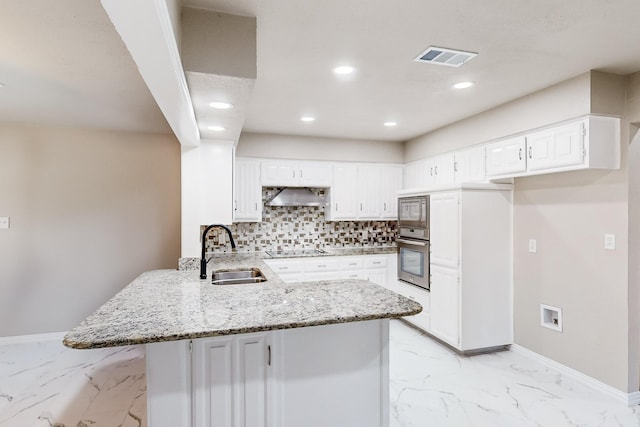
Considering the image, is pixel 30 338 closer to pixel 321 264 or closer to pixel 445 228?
pixel 321 264

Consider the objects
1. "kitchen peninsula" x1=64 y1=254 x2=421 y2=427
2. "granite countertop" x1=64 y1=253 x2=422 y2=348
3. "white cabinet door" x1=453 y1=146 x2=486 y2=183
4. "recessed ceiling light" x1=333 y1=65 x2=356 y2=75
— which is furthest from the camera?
"white cabinet door" x1=453 y1=146 x2=486 y2=183

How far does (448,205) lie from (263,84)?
83.7 inches

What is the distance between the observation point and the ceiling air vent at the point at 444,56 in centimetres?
222

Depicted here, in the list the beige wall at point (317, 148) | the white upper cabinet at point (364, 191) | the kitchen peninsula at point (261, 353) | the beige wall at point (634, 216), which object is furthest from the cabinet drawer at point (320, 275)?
the beige wall at point (634, 216)

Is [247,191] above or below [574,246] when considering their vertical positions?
above

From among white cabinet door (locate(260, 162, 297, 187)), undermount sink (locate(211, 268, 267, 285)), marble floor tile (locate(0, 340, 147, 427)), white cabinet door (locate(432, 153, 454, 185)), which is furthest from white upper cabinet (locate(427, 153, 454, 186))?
marble floor tile (locate(0, 340, 147, 427))

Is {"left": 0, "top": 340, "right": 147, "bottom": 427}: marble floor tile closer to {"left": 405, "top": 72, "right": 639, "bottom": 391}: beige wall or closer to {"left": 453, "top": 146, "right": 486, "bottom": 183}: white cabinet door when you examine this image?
{"left": 405, "top": 72, "right": 639, "bottom": 391}: beige wall

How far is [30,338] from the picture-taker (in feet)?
12.4

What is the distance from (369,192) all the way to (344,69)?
2534 millimetres

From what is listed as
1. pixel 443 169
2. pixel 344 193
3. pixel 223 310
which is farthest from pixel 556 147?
pixel 223 310

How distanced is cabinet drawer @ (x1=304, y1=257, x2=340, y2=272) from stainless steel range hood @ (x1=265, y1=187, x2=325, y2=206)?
75cm

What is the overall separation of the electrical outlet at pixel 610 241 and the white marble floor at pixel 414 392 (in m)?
1.13

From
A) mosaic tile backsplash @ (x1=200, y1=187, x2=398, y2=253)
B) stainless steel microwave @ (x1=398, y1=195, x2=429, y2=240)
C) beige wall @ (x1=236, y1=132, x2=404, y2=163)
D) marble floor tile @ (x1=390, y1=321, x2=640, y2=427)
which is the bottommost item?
marble floor tile @ (x1=390, y1=321, x2=640, y2=427)

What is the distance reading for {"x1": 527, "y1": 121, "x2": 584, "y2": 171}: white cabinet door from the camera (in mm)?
2607
